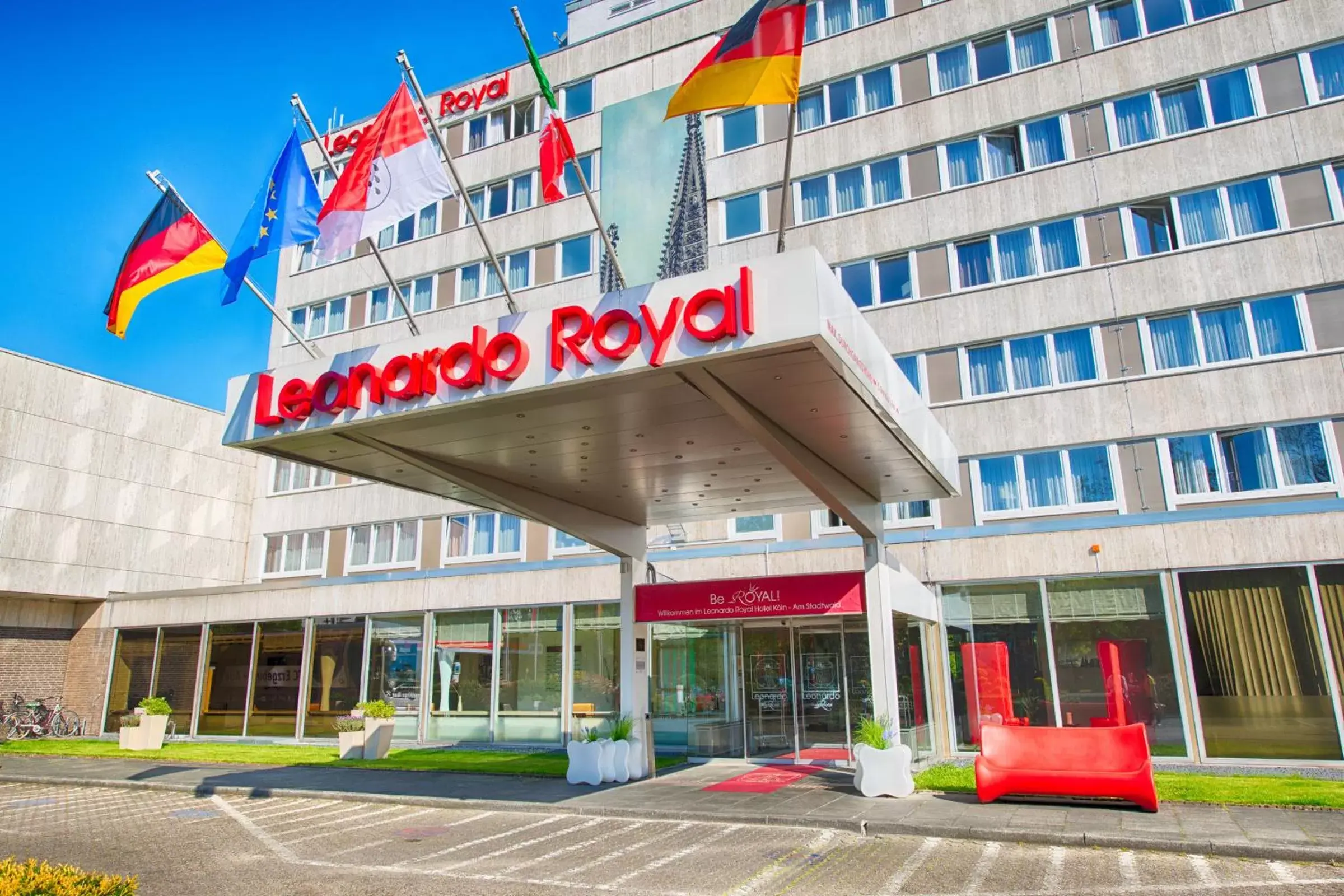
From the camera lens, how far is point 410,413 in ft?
39.3

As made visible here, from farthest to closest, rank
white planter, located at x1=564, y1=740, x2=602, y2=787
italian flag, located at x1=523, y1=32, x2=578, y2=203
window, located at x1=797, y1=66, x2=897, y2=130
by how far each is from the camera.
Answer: window, located at x1=797, y1=66, x2=897, y2=130 → white planter, located at x1=564, y1=740, x2=602, y2=787 → italian flag, located at x1=523, y1=32, x2=578, y2=203

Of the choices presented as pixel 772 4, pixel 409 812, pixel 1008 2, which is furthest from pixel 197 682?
pixel 1008 2

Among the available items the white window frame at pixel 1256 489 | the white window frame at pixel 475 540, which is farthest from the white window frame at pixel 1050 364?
the white window frame at pixel 475 540

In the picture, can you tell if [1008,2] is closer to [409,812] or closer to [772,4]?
[772,4]

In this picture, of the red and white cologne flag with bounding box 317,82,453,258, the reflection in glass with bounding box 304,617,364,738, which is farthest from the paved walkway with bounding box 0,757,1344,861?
the red and white cologne flag with bounding box 317,82,453,258

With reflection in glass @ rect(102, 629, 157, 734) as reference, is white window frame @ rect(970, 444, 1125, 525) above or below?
above

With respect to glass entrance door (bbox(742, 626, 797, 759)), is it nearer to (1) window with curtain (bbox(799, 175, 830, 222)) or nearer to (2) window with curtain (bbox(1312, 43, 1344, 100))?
(1) window with curtain (bbox(799, 175, 830, 222))

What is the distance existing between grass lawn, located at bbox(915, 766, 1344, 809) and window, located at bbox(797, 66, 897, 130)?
16.4 m

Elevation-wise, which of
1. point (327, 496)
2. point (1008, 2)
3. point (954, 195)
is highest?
point (1008, 2)

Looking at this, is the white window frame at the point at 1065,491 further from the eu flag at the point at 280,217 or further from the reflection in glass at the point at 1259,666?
the eu flag at the point at 280,217

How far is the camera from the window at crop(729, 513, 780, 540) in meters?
22.1

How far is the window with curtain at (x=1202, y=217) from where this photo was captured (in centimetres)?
1938

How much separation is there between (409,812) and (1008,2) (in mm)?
22226

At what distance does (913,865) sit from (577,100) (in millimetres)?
26014
